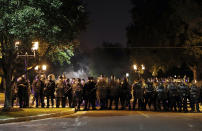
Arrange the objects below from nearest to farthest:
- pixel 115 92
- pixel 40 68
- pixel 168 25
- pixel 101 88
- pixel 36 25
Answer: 1. pixel 36 25
2. pixel 101 88
3. pixel 115 92
4. pixel 40 68
5. pixel 168 25

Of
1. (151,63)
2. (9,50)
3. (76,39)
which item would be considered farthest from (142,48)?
(9,50)

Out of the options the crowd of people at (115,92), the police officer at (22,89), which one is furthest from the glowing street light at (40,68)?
the police officer at (22,89)

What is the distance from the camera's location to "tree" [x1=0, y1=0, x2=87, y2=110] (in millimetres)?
17062

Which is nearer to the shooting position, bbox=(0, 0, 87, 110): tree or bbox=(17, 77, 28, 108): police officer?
bbox=(0, 0, 87, 110): tree

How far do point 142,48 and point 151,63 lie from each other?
2.86 metres

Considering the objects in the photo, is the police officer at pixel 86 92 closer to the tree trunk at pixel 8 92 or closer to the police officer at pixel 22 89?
the police officer at pixel 22 89

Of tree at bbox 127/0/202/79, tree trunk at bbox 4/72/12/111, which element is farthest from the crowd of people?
tree at bbox 127/0/202/79

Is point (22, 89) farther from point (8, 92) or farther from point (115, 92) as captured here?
point (115, 92)

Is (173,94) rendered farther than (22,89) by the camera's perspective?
No

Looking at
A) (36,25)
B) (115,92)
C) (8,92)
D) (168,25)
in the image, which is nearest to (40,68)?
(168,25)

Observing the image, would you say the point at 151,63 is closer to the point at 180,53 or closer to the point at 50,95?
the point at 180,53

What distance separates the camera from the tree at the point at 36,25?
1706 centimetres

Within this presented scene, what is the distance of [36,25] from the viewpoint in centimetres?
1748

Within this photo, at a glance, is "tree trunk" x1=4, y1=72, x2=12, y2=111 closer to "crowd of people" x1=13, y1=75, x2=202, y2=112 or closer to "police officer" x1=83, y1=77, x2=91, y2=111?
→ "crowd of people" x1=13, y1=75, x2=202, y2=112
